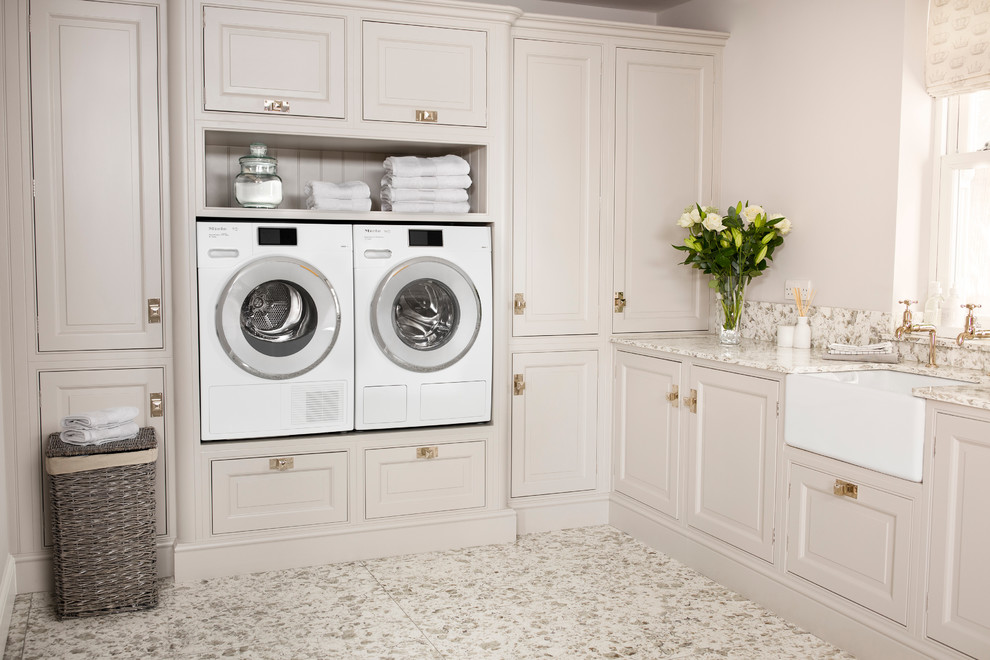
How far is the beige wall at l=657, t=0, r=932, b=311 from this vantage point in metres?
3.17

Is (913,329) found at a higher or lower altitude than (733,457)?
higher

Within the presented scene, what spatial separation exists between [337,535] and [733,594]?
152cm

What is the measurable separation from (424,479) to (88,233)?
5.19ft

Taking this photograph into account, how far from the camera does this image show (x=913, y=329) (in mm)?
3070

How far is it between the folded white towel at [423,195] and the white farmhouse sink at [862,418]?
4.97ft

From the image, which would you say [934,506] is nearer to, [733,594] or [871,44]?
[733,594]

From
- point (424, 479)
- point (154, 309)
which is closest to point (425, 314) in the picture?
point (424, 479)

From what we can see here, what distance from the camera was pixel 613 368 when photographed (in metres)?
3.98

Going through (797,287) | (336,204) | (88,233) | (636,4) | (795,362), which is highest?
(636,4)

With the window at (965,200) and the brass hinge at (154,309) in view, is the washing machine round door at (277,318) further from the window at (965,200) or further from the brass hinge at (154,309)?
the window at (965,200)

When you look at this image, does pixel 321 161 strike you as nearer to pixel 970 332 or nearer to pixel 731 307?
pixel 731 307

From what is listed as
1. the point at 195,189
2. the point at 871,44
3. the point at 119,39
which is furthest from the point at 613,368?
the point at 119,39

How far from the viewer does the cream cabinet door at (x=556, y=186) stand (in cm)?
379

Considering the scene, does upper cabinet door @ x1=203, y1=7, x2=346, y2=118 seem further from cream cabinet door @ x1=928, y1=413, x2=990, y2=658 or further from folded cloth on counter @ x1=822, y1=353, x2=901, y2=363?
cream cabinet door @ x1=928, y1=413, x2=990, y2=658
